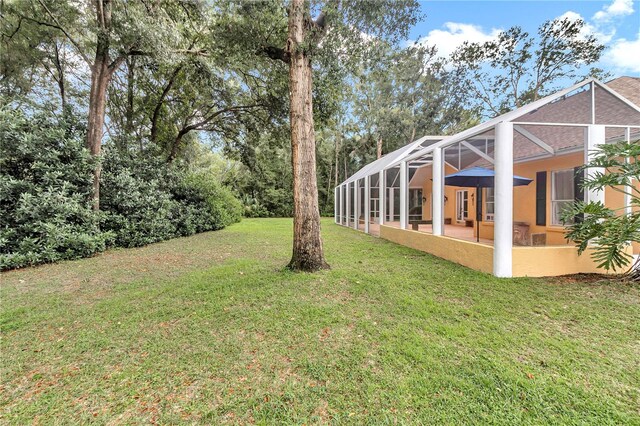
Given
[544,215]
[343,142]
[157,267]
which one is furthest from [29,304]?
[343,142]

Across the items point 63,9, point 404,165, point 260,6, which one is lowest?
point 404,165

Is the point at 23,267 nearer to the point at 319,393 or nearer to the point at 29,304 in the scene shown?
the point at 29,304

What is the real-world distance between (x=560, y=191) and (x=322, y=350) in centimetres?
897

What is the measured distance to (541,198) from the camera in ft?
28.2

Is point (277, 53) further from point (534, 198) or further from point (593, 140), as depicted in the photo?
point (534, 198)

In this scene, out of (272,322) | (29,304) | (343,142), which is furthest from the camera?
(343,142)

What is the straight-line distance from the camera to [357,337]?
10.1 feet

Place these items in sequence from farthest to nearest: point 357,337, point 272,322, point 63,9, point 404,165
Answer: point 404,165 < point 63,9 < point 272,322 < point 357,337

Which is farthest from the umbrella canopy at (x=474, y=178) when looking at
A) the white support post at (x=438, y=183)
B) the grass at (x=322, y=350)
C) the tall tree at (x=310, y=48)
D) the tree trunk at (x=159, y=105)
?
the tree trunk at (x=159, y=105)

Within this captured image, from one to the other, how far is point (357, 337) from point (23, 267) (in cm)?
806

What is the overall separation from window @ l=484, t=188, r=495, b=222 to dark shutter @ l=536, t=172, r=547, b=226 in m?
1.88

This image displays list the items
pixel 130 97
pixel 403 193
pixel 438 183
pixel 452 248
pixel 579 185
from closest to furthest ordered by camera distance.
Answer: pixel 579 185 → pixel 452 248 → pixel 438 183 → pixel 403 193 → pixel 130 97

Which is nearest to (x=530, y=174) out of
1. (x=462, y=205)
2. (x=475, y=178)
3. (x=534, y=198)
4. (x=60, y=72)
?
(x=534, y=198)

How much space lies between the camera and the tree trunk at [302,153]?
5336mm
